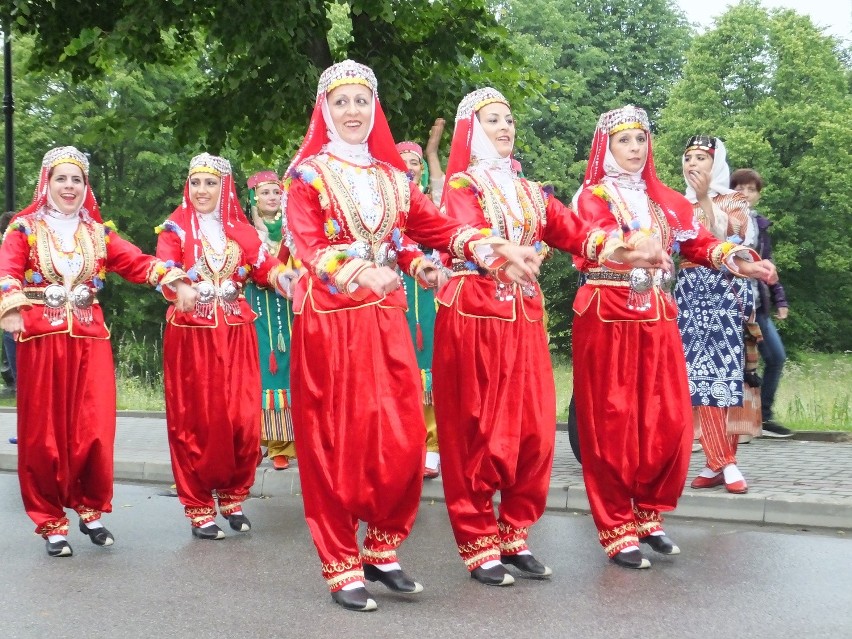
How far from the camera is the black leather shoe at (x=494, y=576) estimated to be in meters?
5.52

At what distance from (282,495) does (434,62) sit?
263 inches

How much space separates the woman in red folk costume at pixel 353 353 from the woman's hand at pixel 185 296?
157 cm

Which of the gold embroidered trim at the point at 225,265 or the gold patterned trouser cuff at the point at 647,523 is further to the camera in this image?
the gold embroidered trim at the point at 225,265

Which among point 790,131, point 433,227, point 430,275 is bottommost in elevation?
point 430,275

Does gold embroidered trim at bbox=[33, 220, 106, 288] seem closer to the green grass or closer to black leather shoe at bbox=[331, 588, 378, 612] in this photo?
black leather shoe at bbox=[331, 588, 378, 612]

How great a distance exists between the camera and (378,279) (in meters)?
4.84

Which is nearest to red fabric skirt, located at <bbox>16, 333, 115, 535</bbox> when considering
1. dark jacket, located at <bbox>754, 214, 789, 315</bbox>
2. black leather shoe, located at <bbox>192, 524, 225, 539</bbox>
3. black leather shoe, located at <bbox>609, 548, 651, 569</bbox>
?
black leather shoe, located at <bbox>192, 524, 225, 539</bbox>

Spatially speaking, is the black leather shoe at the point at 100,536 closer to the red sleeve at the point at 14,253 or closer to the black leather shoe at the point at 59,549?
the black leather shoe at the point at 59,549

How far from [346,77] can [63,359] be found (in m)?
2.65

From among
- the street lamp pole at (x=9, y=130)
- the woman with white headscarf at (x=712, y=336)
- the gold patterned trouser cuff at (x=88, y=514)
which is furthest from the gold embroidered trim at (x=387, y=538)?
the street lamp pole at (x=9, y=130)

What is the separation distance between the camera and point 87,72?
14.5m

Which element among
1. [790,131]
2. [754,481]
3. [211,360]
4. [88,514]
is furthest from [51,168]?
[790,131]

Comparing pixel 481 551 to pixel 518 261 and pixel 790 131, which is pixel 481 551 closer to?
pixel 518 261

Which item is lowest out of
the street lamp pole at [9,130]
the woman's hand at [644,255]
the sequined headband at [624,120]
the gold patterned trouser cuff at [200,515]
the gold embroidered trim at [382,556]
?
the gold patterned trouser cuff at [200,515]
